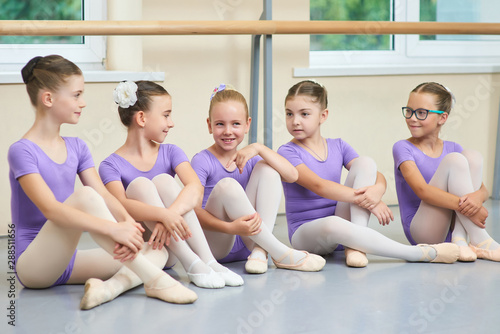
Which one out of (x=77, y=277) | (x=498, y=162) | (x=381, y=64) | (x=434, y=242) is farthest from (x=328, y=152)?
(x=498, y=162)

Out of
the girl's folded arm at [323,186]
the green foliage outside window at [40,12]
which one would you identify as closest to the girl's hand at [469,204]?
the girl's folded arm at [323,186]

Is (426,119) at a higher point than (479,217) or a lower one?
higher

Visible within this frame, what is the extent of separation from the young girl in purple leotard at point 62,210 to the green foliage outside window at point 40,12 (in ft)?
3.07

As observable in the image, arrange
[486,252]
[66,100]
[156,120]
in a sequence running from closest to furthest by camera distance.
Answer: [66,100], [156,120], [486,252]

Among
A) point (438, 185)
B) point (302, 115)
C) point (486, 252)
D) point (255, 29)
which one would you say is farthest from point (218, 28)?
point (486, 252)

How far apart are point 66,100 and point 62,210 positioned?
30 cm

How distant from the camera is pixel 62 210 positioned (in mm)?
1447

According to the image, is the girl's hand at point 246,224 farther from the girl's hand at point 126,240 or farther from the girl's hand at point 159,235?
the girl's hand at point 126,240

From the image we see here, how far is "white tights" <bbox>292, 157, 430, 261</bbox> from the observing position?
1815 mm

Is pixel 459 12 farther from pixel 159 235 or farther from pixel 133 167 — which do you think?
pixel 159 235

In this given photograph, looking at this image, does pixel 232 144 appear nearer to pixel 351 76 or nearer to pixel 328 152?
pixel 328 152

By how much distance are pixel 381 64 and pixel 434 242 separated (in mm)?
1288

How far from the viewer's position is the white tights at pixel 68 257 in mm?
1476

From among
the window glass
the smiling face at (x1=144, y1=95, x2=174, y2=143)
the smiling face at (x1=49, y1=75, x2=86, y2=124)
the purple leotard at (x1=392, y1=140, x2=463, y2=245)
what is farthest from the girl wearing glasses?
the window glass
